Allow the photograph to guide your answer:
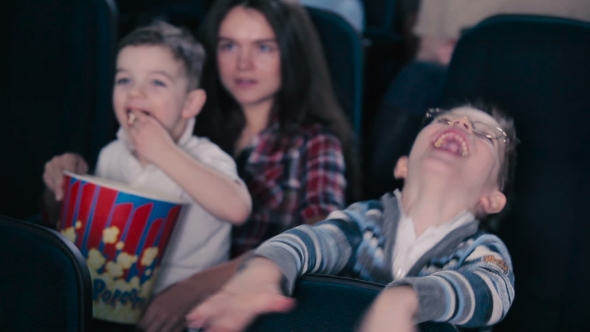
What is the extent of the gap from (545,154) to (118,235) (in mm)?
636

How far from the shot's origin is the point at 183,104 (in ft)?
3.76

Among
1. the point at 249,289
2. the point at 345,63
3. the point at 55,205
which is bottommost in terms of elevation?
the point at 55,205

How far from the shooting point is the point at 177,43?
113cm

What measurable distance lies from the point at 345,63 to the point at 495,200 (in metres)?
0.44

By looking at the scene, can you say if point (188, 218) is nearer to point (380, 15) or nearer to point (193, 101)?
point (193, 101)

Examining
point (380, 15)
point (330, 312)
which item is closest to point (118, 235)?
point (330, 312)

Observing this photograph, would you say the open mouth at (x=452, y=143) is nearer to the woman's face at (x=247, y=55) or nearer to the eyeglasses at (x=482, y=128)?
the eyeglasses at (x=482, y=128)

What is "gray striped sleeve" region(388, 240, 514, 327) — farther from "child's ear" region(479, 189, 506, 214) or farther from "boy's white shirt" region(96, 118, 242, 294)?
"boy's white shirt" region(96, 118, 242, 294)

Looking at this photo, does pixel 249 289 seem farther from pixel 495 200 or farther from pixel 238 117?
pixel 238 117

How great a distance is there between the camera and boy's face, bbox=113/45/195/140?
3.61 feet

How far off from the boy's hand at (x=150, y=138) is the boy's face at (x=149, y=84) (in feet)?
0.08

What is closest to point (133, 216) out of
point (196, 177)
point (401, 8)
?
point (196, 177)

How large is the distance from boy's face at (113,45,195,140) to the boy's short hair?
0.01 metres

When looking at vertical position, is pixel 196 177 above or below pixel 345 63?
below
